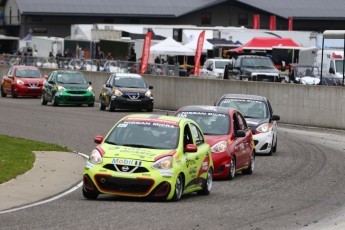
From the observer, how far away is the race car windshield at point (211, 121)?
797 inches

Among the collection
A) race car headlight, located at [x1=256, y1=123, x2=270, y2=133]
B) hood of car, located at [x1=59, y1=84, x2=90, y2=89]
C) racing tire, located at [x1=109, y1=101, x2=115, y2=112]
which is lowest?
racing tire, located at [x1=109, y1=101, x2=115, y2=112]

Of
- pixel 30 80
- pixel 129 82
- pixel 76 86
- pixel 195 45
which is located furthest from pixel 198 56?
pixel 129 82

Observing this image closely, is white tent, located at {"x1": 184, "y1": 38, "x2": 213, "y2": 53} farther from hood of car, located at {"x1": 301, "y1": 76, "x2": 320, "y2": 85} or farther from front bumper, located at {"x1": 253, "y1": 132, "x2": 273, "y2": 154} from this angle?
front bumper, located at {"x1": 253, "y1": 132, "x2": 273, "y2": 154}

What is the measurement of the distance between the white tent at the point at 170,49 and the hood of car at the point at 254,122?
35.8 meters

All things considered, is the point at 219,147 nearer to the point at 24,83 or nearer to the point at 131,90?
the point at 131,90

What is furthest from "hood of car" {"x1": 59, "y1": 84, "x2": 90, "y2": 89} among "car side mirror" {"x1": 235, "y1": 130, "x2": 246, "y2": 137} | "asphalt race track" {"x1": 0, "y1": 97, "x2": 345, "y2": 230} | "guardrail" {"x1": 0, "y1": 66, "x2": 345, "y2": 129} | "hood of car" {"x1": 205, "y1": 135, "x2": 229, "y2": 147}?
"car side mirror" {"x1": 235, "y1": 130, "x2": 246, "y2": 137}

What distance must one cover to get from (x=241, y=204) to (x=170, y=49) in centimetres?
4589

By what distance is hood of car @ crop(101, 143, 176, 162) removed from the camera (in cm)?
1556

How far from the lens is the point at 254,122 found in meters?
25.5

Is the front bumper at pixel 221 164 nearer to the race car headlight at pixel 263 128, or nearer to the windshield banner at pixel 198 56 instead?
the race car headlight at pixel 263 128

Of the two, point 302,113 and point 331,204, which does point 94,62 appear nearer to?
point 302,113

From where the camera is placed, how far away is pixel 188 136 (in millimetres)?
16812

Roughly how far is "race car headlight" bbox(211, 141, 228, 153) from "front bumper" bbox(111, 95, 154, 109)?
69.8ft

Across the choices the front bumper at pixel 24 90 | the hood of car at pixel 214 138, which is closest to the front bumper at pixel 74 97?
the front bumper at pixel 24 90
